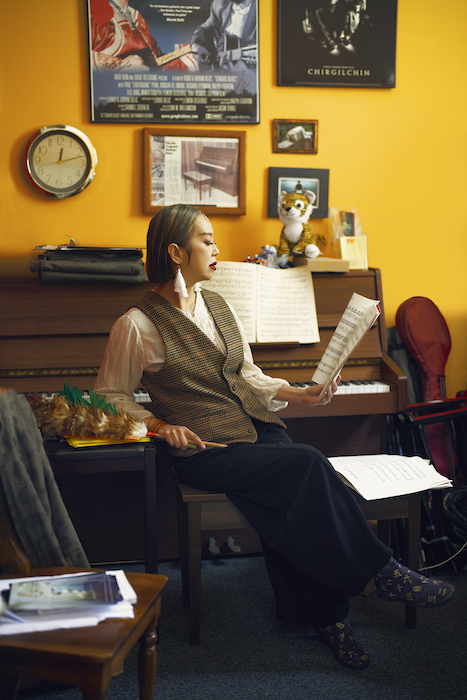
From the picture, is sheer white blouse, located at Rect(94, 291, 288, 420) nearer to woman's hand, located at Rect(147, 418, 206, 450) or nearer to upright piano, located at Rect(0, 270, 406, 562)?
woman's hand, located at Rect(147, 418, 206, 450)

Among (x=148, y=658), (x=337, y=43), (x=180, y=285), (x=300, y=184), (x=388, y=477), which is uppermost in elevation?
(x=337, y=43)

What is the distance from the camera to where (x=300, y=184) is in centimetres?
290

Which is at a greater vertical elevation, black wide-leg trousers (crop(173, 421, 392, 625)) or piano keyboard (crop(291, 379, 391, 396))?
piano keyboard (crop(291, 379, 391, 396))

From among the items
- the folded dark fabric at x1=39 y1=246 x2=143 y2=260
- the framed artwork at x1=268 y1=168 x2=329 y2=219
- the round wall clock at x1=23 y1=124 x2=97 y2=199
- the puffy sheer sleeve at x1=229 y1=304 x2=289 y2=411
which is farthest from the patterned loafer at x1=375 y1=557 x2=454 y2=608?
the round wall clock at x1=23 y1=124 x2=97 y2=199

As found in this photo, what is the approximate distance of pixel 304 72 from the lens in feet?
9.36

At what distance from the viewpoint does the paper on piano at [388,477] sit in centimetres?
185

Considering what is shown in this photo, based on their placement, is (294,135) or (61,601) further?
(294,135)

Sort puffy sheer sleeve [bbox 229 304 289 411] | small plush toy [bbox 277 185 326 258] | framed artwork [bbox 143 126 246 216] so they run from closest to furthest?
puffy sheer sleeve [bbox 229 304 289 411], small plush toy [bbox 277 185 326 258], framed artwork [bbox 143 126 246 216]

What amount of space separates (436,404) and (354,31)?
1835 mm

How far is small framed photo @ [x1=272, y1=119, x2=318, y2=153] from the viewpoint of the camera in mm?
2881

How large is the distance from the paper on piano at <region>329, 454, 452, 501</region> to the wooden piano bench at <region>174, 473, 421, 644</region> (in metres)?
0.07

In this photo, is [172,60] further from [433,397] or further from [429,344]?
[433,397]

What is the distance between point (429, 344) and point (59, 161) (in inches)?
76.8

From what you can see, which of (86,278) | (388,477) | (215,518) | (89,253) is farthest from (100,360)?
(388,477)
